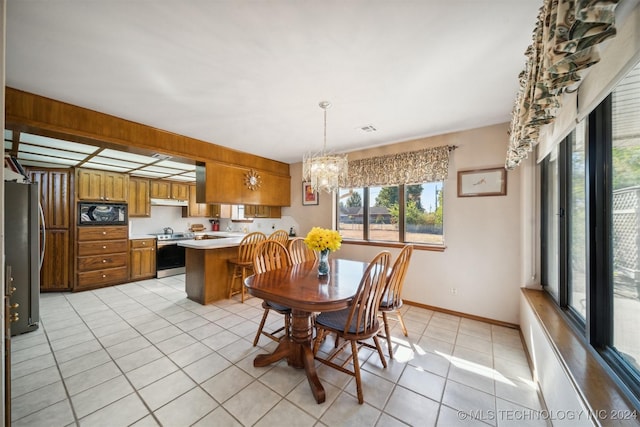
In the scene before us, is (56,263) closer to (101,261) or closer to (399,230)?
(101,261)

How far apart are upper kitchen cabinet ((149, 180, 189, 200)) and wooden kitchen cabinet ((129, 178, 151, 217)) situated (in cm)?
13

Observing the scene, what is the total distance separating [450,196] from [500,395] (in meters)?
2.17

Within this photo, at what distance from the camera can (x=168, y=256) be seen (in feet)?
16.9

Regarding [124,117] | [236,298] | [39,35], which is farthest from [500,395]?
[124,117]

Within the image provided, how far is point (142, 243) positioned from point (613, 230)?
628 centimetres

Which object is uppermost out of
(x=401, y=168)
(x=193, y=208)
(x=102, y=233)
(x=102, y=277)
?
(x=401, y=168)

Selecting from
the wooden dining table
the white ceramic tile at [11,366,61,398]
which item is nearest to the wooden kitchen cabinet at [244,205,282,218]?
the wooden dining table

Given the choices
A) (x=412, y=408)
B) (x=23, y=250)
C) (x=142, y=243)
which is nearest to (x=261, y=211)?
(x=142, y=243)

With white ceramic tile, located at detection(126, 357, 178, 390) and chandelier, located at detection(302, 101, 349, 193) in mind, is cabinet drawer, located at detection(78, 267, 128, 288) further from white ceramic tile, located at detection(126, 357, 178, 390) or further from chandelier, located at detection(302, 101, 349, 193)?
chandelier, located at detection(302, 101, 349, 193)

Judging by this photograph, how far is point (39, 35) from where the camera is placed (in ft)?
4.76

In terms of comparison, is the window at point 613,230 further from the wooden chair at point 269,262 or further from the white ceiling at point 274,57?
the wooden chair at point 269,262

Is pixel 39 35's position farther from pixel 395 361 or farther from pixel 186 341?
pixel 395 361

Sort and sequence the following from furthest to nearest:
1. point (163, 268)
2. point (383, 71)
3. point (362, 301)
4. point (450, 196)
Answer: point (163, 268)
point (450, 196)
point (383, 71)
point (362, 301)

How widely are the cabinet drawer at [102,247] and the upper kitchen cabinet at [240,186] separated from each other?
7.54ft
